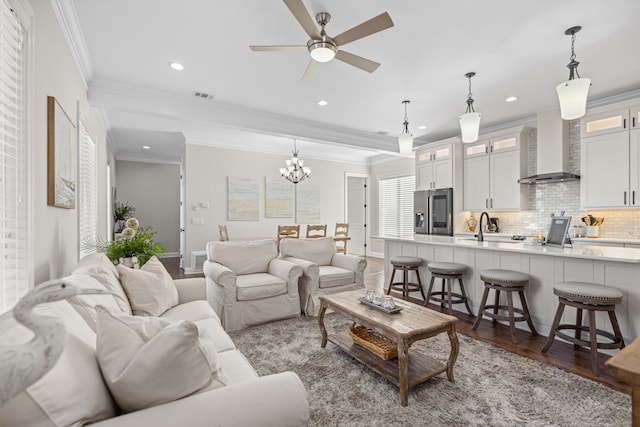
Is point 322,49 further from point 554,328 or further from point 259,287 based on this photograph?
point 554,328

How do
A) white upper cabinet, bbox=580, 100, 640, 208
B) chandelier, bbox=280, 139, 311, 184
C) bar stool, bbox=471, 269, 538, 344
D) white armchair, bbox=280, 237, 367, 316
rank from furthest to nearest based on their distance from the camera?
chandelier, bbox=280, 139, 311, 184
white upper cabinet, bbox=580, 100, 640, 208
white armchair, bbox=280, 237, 367, 316
bar stool, bbox=471, 269, 538, 344

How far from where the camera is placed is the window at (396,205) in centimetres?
748

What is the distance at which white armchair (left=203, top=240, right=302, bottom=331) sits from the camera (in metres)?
3.06

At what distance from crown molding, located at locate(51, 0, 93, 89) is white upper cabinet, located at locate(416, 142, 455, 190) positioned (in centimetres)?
534

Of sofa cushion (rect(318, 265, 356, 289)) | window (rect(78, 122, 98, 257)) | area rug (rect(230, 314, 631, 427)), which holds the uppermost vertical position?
window (rect(78, 122, 98, 257))

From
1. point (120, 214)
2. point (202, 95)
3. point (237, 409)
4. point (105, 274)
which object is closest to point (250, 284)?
point (105, 274)

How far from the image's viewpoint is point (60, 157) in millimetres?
2244

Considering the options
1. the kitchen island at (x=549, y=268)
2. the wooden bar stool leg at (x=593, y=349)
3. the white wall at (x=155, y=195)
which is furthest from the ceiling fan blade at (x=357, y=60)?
the white wall at (x=155, y=195)

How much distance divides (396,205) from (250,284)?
540 cm

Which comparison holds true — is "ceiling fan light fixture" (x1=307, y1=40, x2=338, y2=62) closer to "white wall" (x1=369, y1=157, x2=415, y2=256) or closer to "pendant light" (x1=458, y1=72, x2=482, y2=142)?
"pendant light" (x1=458, y1=72, x2=482, y2=142)

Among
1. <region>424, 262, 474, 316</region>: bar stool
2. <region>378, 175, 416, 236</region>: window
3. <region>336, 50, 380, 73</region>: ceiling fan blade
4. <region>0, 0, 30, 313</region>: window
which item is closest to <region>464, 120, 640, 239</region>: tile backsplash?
<region>424, 262, 474, 316</region>: bar stool

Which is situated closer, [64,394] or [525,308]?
[64,394]

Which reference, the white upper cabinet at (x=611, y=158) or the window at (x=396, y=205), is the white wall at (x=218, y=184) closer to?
the window at (x=396, y=205)

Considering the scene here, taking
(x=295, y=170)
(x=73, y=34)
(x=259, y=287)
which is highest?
(x=73, y=34)
